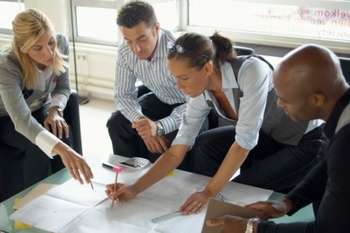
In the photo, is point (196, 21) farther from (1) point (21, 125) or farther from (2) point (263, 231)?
(2) point (263, 231)

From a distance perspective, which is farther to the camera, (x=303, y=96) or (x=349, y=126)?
(x=303, y=96)

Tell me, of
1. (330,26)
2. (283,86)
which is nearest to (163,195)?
(283,86)

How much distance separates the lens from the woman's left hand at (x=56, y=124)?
6.88 feet

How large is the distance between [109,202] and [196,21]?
250 centimetres

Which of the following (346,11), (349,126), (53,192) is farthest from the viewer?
(346,11)

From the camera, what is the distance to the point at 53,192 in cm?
157

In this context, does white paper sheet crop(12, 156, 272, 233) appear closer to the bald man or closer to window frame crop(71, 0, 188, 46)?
the bald man

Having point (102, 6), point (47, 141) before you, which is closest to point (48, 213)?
point (47, 141)

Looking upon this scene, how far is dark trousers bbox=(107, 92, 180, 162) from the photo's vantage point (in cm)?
216

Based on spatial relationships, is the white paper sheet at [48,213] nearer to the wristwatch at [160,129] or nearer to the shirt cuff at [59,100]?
the wristwatch at [160,129]

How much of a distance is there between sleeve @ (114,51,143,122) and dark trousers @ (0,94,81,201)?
0.23 meters

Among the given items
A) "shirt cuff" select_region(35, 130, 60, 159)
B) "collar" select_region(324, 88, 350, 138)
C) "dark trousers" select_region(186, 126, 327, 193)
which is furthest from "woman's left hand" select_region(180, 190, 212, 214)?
"shirt cuff" select_region(35, 130, 60, 159)

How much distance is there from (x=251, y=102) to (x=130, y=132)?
2.49 feet

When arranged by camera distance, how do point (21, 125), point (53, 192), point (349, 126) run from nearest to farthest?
point (349, 126), point (53, 192), point (21, 125)
